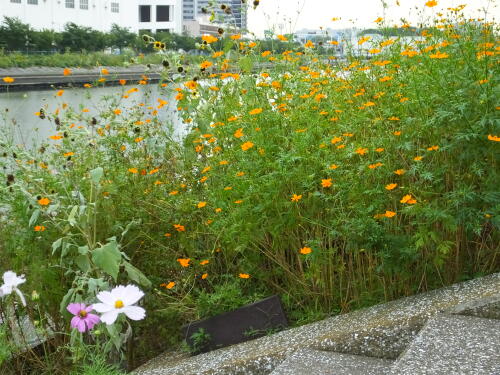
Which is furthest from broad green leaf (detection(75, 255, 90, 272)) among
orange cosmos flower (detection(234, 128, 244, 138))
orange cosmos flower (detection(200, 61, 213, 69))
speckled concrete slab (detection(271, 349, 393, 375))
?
orange cosmos flower (detection(200, 61, 213, 69))

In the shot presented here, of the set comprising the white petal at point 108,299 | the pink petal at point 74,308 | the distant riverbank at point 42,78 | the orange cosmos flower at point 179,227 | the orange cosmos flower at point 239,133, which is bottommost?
the distant riverbank at point 42,78

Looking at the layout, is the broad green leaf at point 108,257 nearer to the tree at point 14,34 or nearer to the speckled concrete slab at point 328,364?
the speckled concrete slab at point 328,364

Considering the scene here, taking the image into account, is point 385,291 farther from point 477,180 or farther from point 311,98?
point 311,98

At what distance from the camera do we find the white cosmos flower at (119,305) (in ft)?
5.16

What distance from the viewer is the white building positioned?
183 feet

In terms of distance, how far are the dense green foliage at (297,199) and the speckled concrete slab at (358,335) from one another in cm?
15

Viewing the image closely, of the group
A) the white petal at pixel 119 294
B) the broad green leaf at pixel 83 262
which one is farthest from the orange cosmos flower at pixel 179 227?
the white petal at pixel 119 294

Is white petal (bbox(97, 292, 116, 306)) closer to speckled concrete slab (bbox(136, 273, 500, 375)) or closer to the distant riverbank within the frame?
speckled concrete slab (bbox(136, 273, 500, 375))

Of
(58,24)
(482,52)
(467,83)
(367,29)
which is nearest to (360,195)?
(467,83)

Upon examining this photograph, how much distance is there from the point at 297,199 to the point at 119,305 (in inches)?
45.8

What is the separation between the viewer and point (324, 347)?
241 cm

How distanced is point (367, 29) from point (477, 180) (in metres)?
1.90

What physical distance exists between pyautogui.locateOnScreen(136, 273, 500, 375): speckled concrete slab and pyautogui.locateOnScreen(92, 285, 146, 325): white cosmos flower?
0.95 meters

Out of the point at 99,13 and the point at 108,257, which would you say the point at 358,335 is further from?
the point at 99,13
